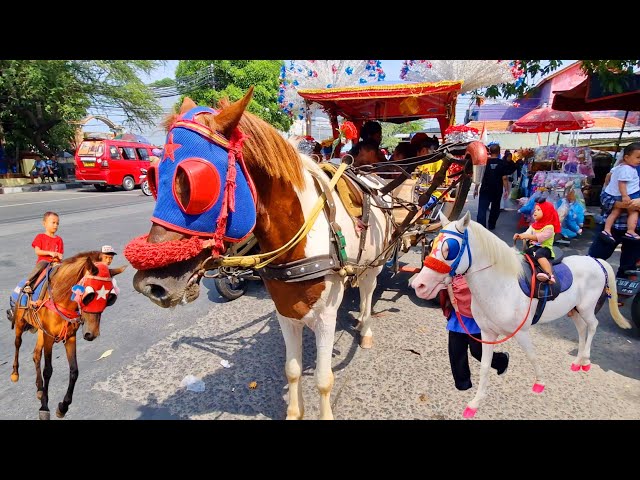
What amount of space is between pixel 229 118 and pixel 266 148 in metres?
0.22

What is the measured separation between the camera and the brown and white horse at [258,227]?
1297 mm

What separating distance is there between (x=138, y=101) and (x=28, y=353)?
62.2ft

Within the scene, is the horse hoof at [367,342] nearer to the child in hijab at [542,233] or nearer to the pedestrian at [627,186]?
the child in hijab at [542,233]

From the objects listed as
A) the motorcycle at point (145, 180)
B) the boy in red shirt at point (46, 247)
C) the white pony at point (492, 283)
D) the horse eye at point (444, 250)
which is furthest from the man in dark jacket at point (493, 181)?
the boy in red shirt at point (46, 247)

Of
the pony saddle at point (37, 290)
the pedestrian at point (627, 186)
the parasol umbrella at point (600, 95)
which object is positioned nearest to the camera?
the pony saddle at point (37, 290)

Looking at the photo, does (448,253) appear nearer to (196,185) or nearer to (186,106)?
(196,185)

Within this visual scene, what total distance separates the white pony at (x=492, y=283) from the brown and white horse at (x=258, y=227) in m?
0.57

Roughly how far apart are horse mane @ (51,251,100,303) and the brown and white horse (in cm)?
65

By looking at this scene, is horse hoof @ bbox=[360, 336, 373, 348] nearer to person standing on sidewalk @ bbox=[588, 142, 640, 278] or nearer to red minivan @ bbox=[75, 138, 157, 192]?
person standing on sidewalk @ bbox=[588, 142, 640, 278]

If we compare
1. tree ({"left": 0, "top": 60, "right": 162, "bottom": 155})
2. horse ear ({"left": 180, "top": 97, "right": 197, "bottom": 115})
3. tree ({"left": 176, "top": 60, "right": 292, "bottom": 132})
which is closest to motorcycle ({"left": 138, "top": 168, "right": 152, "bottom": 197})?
horse ear ({"left": 180, "top": 97, "right": 197, "bottom": 115})

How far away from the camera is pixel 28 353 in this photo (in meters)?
2.98

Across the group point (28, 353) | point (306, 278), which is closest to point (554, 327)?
point (306, 278)

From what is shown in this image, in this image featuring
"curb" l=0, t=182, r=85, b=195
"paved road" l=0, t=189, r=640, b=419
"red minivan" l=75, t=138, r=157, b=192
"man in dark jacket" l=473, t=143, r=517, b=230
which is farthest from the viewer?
"curb" l=0, t=182, r=85, b=195

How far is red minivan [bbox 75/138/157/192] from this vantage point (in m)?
12.8
